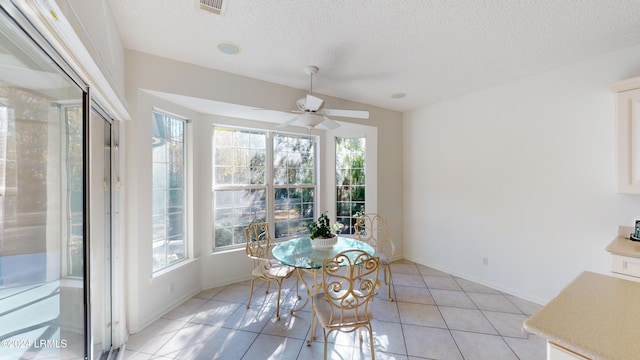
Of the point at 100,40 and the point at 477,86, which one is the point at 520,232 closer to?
the point at 477,86

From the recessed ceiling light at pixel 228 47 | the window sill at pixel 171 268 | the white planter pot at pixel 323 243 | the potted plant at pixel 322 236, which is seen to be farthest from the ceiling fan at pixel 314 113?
the window sill at pixel 171 268

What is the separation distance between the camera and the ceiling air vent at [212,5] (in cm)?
155

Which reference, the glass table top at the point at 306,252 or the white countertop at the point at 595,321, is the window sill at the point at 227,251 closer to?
the glass table top at the point at 306,252

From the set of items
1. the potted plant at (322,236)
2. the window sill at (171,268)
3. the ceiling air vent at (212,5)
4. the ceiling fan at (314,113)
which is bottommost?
the window sill at (171,268)

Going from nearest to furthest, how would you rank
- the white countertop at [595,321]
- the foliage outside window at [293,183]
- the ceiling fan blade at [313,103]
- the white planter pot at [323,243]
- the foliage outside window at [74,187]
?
the white countertop at [595,321] → the foliage outside window at [74,187] → the ceiling fan blade at [313,103] → the white planter pot at [323,243] → the foliage outside window at [293,183]

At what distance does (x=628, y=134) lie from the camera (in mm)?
2098

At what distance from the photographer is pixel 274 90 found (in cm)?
312

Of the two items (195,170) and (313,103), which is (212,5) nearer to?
(313,103)

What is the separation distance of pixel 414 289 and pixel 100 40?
3.89 metres

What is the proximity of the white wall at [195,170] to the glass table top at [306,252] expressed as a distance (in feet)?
3.86

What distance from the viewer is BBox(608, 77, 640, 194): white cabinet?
81.2 inches

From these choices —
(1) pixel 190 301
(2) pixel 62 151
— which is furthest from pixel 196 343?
(2) pixel 62 151

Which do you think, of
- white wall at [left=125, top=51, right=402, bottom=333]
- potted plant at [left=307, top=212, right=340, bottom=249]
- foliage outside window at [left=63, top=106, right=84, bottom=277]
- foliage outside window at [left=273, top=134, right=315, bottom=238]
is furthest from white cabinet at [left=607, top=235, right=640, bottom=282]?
foliage outside window at [left=63, top=106, right=84, bottom=277]

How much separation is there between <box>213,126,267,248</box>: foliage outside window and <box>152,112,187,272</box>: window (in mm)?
430
